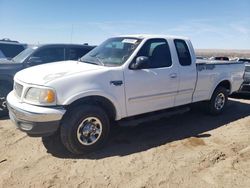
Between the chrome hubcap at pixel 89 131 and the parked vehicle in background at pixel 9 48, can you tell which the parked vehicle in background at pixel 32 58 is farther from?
the chrome hubcap at pixel 89 131

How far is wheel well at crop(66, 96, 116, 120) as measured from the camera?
4551 millimetres

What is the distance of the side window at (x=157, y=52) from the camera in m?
5.47

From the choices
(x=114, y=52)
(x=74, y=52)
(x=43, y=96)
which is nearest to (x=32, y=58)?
(x=74, y=52)

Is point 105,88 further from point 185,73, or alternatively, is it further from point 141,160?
point 185,73

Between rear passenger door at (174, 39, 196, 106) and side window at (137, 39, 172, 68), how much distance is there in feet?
1.01

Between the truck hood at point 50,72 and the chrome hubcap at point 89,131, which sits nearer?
the truck hood at point 50,72

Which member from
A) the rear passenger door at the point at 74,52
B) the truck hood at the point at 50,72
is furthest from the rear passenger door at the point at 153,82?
the rear passenger door at the point at 74,52

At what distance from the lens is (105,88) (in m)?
4.72

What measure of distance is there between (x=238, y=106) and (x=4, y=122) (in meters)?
6.57

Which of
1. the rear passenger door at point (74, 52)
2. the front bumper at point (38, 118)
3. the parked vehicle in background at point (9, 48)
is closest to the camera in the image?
the front bumper at point (38, 118)

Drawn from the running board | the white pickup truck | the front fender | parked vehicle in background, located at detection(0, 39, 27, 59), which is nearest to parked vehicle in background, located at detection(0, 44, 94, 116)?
parked vehicle in background, located at detection(0, 39, 27, 59)

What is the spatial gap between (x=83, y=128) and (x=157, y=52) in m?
2.19

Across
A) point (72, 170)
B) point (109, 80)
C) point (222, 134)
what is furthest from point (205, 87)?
point (72, 170)

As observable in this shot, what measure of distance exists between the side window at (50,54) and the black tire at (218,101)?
4500 millimetres
